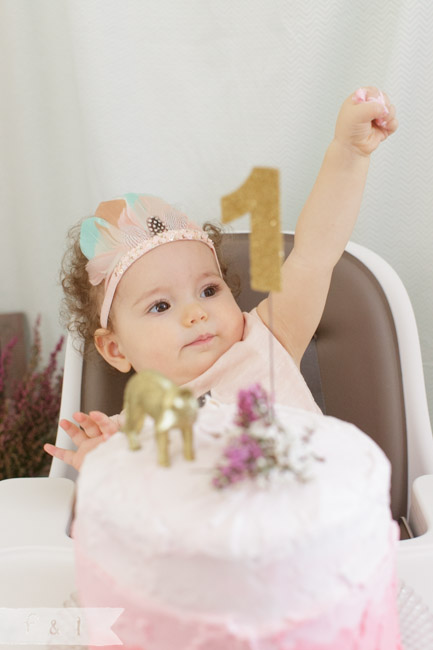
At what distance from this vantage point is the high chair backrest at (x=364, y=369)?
1.17 m

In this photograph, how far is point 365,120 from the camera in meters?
0.97

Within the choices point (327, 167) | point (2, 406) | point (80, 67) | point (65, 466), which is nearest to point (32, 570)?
point (65, 466)

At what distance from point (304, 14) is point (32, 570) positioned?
1.19m

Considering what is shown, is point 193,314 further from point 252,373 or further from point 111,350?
point 111,350

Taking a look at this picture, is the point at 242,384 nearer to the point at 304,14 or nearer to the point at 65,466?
the point at 65,466

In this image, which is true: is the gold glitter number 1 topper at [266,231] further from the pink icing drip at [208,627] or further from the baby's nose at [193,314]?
the baby's nose at [193,314]

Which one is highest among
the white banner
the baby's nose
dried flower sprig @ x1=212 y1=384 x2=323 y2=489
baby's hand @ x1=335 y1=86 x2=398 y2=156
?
baby's hand @ x1=335 y1=86 x2=398 y2=156

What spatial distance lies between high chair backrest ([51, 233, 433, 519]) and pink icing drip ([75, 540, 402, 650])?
57 centimetres

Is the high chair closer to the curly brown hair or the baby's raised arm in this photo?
the curly brown hair

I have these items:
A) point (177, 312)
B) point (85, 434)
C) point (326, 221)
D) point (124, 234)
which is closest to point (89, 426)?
point (85, 434)

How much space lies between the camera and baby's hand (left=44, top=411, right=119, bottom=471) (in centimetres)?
100

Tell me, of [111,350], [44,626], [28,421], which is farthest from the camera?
[28,421]

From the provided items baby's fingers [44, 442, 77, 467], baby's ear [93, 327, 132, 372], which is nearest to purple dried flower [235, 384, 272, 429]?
baby's fingers [44, 442, 77, 467]

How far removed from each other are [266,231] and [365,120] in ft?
1.35
